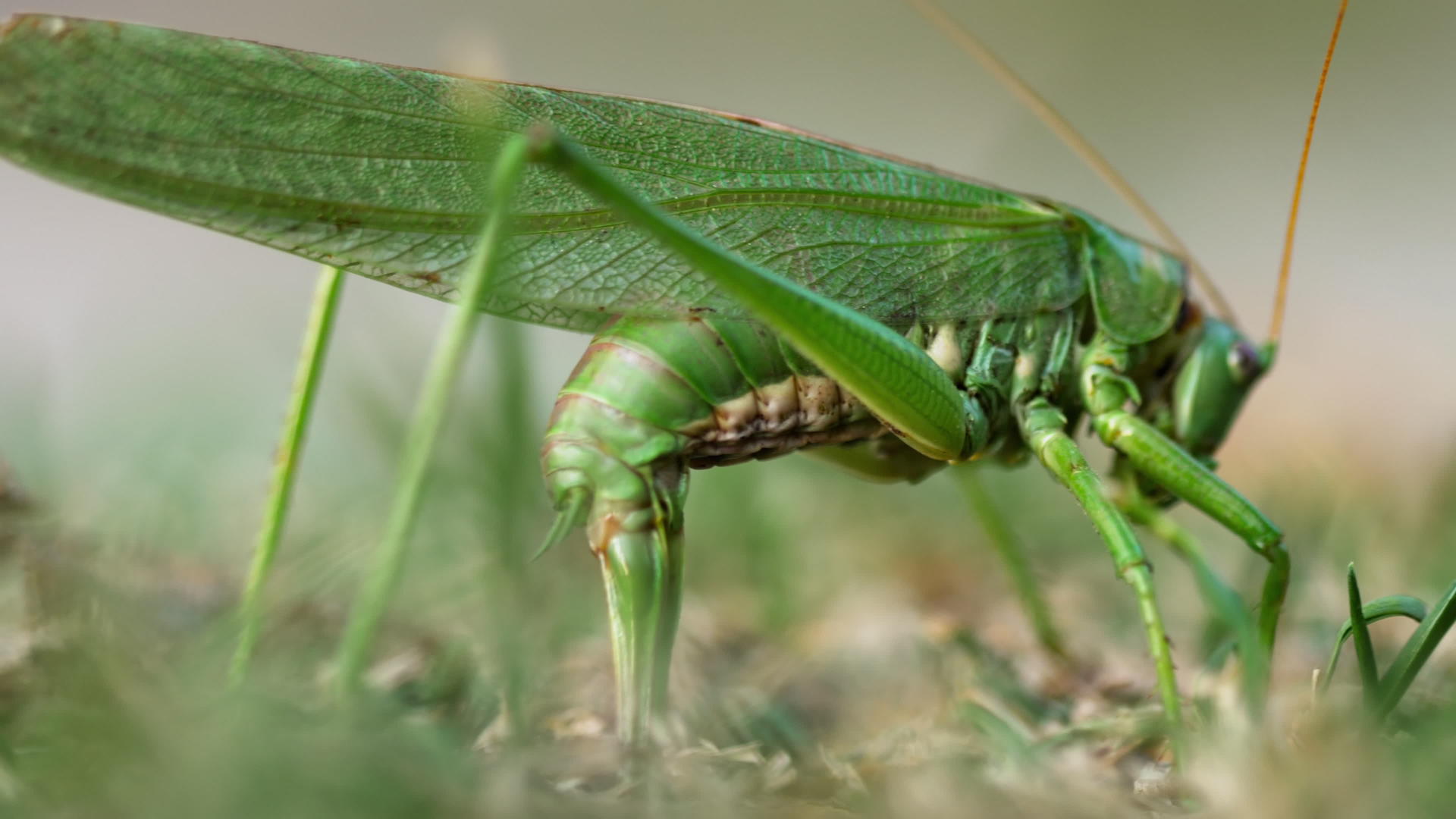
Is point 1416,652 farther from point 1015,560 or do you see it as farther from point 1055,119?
point 1055,119

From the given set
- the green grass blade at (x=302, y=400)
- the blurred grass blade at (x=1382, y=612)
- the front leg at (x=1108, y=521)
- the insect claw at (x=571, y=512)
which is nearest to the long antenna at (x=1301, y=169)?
the front leg at (x=1108, y=521)

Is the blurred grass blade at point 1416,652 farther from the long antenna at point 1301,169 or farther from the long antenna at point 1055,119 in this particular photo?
the long antenna at point 1055,119

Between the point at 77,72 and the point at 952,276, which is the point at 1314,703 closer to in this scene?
the point at 952,276

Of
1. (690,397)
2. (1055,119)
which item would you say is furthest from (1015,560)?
(690,397)

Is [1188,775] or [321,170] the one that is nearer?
[1188,775]

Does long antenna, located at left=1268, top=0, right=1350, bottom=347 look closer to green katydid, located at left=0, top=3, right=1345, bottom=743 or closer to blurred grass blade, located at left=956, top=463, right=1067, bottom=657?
green katydid, located at left=0, top=3, right=1345, bottom=743

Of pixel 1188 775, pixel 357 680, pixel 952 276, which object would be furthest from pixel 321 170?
pixel 1188 775
